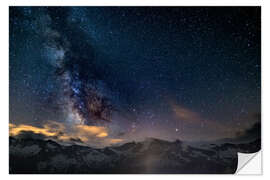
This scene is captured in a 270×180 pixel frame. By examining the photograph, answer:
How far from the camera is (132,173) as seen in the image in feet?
8.80

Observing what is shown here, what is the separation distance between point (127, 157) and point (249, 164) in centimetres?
138

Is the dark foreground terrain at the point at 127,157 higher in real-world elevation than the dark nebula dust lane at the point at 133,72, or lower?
lower

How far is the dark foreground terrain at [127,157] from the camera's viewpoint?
2654 millimetres

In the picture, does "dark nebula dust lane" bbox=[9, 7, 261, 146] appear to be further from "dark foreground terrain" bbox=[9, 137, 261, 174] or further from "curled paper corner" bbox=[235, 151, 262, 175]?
"curled paper corner" bbox=[235, 151, 262, 175]

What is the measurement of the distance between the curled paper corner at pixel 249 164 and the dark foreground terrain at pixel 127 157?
0.05 meters

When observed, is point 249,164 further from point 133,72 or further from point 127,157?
point 133,72

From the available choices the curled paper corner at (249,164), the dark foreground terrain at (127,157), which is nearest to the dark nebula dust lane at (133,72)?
the dark foreground terrain at (127,157)

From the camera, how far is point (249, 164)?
104 inches

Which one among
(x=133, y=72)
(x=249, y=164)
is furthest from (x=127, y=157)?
(x=249, y=164)

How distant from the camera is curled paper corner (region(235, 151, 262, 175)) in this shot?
264 cm

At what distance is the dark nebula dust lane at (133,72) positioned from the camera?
105 inches

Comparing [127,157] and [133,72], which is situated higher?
[133,72]

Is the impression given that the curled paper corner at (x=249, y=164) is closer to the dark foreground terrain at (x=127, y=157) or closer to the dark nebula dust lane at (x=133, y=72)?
the dark foreground terrain at (x=127, y=157)
